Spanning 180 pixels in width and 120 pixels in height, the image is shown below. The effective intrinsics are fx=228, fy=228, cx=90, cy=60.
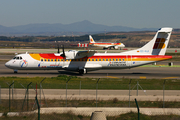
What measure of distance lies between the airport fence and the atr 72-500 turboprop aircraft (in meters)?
12.9

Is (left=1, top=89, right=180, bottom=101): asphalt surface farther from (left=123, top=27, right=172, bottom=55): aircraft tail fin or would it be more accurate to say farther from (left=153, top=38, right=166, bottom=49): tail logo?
(left=153, top=38, right=166, bottom=49): tail logo

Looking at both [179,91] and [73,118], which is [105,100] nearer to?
[73,118]

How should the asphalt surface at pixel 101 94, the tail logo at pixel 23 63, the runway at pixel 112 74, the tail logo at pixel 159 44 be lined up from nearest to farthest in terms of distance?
the asphalt surface at pixel 101 94 → the runway at pixel 112 74 → the tail logo at pixel 23 63 → the tail logo at pixel 159 44

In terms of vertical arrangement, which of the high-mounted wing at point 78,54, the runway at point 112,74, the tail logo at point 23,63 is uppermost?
the high-mounted wing at point 78,54

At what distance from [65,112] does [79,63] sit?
2135 centimetres

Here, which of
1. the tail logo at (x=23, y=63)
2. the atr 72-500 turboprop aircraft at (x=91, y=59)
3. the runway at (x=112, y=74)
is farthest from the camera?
the atr 72-500 turboprop aircraft at (x=91, y=59)

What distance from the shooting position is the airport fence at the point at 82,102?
52.9 ft

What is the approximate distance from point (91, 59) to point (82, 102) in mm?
18445

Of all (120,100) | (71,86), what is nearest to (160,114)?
(120,100)

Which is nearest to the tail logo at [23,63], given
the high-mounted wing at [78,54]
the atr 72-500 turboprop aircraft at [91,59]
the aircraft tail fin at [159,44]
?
the atr 72-500 turboprop aircraft at [91,59]

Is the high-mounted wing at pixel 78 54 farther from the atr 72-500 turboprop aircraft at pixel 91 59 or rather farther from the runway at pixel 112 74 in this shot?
the runway at pixel 112 74

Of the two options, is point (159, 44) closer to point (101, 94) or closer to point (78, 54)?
point (78, 54)

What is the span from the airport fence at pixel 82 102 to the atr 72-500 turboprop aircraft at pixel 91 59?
12949mm

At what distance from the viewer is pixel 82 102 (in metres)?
19.5
